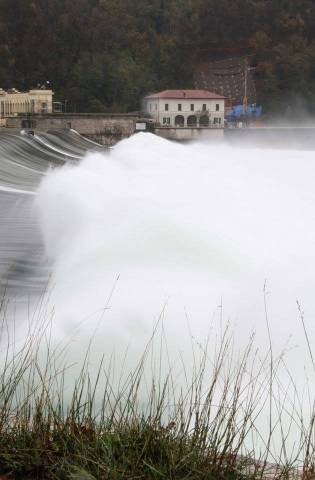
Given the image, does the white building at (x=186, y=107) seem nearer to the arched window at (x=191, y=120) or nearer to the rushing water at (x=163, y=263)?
the arched window at (x=191, y=120)

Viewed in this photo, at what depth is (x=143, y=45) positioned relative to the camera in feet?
230

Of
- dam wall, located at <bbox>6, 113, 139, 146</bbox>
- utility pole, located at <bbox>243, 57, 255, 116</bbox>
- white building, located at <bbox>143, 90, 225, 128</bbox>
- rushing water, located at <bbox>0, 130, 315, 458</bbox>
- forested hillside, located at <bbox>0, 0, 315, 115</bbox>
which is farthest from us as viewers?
utility pole, located at <bbox>243, 57, 255, 116</bbox>

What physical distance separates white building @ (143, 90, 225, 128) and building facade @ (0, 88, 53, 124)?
36.0ft

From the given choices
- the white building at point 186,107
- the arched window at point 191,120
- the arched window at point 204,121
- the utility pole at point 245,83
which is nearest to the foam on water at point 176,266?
the arched window at point 204,121

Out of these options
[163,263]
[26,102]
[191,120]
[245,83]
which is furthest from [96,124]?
[163,263]

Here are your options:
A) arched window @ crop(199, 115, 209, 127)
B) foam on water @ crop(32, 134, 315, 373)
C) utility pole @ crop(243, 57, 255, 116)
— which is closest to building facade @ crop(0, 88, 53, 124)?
arched window @ crop(199, 115, 209, 127)

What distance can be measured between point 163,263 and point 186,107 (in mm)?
50714

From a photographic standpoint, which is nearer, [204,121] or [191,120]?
[204,121]

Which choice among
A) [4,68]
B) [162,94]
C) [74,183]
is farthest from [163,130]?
[74,183]

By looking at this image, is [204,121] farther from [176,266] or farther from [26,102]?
[176,266]

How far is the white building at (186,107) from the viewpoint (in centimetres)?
5741

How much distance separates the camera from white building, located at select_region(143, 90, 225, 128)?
5741cm

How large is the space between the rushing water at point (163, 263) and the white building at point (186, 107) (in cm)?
4143

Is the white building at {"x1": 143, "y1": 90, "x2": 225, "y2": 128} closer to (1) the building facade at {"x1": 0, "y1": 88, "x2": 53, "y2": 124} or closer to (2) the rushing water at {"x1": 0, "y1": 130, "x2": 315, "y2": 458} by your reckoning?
(1) the building facade at {"x1": 0, "y1": 88, "x2": 53, "y2": 124}
